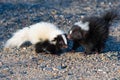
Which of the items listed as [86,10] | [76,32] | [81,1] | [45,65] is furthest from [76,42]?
[81,1]

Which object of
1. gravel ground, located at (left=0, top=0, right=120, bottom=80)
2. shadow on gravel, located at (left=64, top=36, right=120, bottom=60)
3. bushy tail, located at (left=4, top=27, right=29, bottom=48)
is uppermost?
bushy tail, located at (left=4, top=27, right=29, bottom=48)

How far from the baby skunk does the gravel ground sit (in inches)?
8.1

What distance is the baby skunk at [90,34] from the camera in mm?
10141

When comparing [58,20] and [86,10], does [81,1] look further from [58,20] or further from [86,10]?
[58,20]

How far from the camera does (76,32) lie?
1016 cm

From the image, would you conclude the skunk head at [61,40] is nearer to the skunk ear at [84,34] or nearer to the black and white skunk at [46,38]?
the black and white skunk at [46,38]

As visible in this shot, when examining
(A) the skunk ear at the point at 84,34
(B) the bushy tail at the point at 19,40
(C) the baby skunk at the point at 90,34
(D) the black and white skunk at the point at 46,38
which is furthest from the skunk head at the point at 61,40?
(B) the bushy tail at the point at 19,40

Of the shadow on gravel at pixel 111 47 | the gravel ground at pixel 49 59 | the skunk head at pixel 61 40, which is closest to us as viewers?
the gravel ground at pixel 49 59

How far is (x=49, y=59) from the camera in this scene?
32.0 ft

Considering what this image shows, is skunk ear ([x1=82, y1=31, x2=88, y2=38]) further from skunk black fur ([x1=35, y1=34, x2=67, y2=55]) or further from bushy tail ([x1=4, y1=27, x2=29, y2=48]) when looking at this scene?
bushy tail ([x1=4, y1=27, x2=29, y2=48])

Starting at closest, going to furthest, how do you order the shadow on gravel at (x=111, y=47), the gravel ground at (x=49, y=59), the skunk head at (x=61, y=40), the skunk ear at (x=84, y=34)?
the gravel ground at (x=49, y=59), the skunk head at (x=61, y=40), the skunk ear at (x=84, y=34), the shadow on gravel at (x=111, y=47)

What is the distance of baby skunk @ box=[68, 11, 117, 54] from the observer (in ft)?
33.3

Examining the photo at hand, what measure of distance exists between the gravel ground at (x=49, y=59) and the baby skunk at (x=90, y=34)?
207mm

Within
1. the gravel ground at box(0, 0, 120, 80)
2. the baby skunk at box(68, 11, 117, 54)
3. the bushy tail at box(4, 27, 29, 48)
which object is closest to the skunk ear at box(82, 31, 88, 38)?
the baby skunk at box(68, 11, 117, 54)
